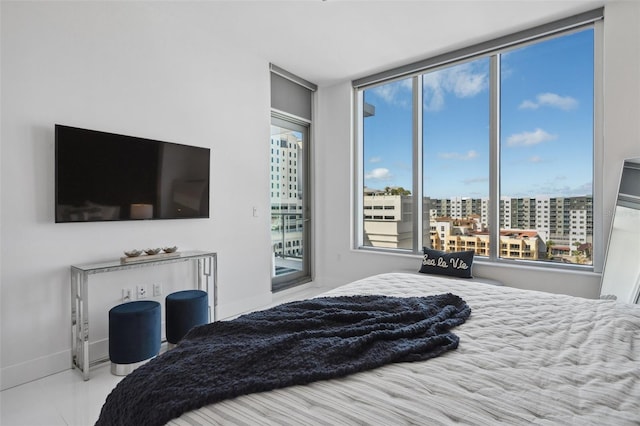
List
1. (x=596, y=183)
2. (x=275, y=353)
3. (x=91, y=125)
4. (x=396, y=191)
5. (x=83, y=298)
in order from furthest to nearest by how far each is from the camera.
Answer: (x=396, y=191)
(x=596, y=183)
(x=91, y=125)
(x=83, y=298)
(x=275, y=353)

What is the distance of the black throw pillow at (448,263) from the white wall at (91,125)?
81.2 inches

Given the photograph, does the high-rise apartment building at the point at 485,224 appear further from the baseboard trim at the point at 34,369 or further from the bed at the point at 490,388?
the baseboard trim at the point at 34,369

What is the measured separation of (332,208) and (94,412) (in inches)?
134

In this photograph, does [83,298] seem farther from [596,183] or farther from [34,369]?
[596,183]

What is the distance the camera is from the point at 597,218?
3.01m

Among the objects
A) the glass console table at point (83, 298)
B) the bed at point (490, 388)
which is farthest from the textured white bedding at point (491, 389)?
the glass console table at point (83, 298)

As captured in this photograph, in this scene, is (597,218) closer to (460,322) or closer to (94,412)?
(460,322)

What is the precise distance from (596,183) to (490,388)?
3017 millimetres

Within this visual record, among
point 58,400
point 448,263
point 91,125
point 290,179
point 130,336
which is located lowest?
point 58,400

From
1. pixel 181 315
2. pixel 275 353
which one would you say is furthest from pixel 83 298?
pixel 275 353

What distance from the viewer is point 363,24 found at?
10.4 feet

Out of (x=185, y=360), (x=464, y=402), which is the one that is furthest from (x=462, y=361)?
(x=185, y=360)

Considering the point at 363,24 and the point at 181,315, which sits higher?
the point at 363,24

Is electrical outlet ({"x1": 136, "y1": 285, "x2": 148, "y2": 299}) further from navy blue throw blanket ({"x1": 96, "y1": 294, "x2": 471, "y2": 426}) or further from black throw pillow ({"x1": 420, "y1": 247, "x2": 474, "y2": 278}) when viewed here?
black throw pillow ({"x1": 420, "y1": 247, "x2": 474, "y2": 278})
